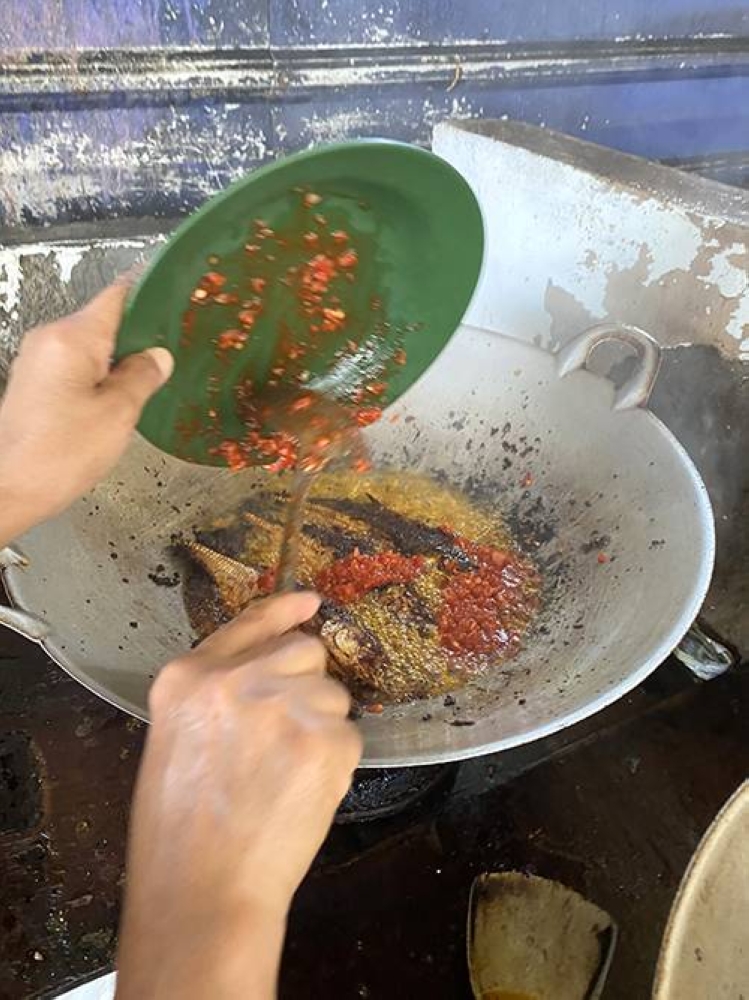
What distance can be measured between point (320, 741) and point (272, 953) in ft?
0.65

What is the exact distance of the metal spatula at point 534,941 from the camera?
5.02 feet

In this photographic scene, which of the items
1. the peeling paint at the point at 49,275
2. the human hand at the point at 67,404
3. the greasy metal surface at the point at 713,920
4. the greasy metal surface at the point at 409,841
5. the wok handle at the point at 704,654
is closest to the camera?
the greasy metal surface at the point at 713,920

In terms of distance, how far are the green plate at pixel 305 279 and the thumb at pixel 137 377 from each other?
44 millimetres

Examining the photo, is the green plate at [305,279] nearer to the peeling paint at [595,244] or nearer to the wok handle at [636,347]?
Result: the wok handle at [636,347]

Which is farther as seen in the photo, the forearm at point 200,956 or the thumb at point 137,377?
the thumb at point 137,377

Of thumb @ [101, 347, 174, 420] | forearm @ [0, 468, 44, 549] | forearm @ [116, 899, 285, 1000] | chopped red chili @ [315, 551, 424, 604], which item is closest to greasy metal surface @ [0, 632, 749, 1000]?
chopped red chili @ [315, 551, 424, 604]

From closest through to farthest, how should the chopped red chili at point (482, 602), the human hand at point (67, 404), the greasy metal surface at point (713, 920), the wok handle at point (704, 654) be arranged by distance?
the greasy metal surface at point (713, 920), the human hand at point (67, 404), the chopped red chili at point (482, 602), the wok handle at point (704, 654)

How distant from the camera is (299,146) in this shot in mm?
2223

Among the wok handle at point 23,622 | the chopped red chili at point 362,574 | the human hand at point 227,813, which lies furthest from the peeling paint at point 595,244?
the wok handle at point 23,622

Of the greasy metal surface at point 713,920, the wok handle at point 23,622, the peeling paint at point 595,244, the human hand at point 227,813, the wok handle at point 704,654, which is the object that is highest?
the peeling paint at point 595,244

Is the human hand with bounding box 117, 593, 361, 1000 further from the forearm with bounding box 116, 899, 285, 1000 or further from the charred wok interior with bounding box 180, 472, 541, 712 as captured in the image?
the charred wok interior with bounding box 180, 472, 541, 712

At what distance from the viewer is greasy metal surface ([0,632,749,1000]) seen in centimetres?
149

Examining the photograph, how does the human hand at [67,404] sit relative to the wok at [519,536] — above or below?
above

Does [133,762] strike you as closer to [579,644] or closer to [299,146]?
[579,644]
